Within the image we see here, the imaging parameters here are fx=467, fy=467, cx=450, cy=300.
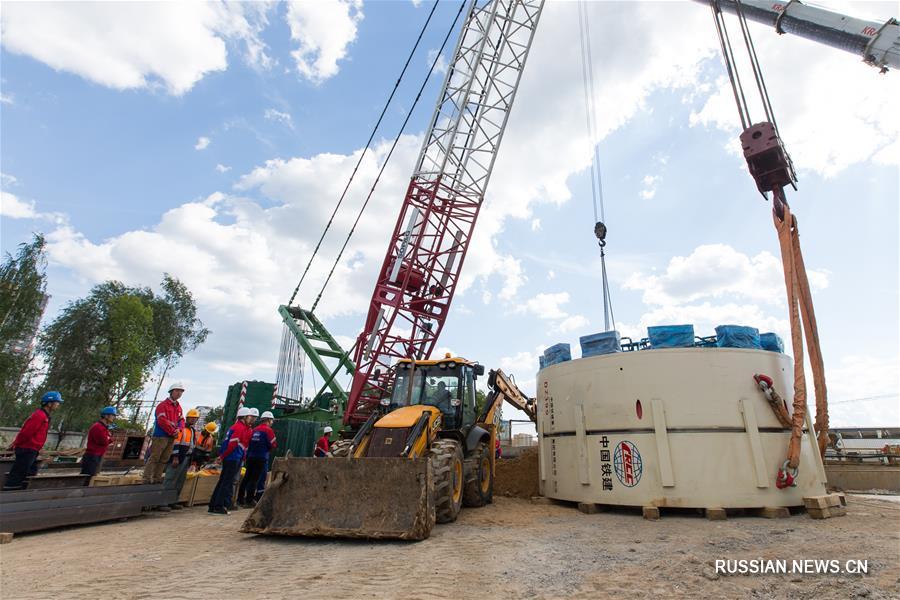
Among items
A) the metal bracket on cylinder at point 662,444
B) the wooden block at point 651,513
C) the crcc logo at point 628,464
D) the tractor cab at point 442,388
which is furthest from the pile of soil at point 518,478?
the metal bracket on cylinder at point 662,444

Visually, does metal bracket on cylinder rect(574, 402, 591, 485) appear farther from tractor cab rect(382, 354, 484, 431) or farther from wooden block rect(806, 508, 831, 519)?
wooden block rect(806, 508, 831, 519)

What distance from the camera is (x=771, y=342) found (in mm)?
8680

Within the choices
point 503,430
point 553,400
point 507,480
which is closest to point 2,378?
point 503,430

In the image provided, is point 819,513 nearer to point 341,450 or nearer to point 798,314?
point 798,314

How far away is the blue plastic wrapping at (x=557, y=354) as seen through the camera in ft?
31.7

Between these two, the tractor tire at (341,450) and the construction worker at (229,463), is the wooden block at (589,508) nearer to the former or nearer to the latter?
the tractor tire at (341,450)

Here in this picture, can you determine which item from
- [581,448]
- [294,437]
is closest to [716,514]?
[581,448]

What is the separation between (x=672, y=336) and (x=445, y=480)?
15.7 ft

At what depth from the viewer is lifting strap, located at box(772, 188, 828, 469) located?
7.62m

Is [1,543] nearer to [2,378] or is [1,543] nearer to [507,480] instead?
[507,480]

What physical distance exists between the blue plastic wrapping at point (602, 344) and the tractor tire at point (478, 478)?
2.63m

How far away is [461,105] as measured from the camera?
15.7 metres

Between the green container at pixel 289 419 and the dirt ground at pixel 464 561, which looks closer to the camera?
the dirt ground at pixel 464 561

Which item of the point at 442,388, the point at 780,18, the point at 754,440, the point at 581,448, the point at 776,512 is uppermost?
the point at 780,18
